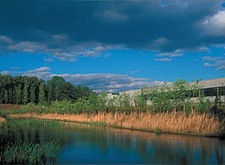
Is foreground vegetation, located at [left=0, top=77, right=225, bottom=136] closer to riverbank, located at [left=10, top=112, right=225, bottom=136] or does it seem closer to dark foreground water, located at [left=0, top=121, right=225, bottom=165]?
Answer: riverbank, located at [left=10, top=112, right=225, bottom=136]

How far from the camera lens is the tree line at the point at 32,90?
58478mm

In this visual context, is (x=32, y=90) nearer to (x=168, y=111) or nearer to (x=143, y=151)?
(x=168, y=111)

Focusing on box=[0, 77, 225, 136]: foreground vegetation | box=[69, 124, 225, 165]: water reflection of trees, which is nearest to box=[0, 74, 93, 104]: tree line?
box=[0, 77, 225, 136]: foreground vegetation

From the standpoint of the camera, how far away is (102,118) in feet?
68.0

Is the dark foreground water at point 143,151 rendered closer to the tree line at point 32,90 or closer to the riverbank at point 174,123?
the riverbank at point 174,123

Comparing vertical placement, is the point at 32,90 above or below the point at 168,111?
above

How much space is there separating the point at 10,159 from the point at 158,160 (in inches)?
194

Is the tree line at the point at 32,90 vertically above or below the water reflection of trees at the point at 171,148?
above

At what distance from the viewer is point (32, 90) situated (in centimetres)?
6438

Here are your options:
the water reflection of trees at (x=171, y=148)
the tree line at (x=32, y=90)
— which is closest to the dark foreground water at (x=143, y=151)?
the water reflection of trees at (x=171, y=148)

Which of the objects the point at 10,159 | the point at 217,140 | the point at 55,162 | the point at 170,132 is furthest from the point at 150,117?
the point at 10,159

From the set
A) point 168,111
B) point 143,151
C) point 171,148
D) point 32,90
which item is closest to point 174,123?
point 168,111

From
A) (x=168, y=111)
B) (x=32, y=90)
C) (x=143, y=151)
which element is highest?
(x=32, y=90)

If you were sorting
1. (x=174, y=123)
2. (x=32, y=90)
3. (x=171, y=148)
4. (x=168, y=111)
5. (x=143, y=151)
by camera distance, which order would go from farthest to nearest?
(x=32, y=90)
(x=168, y=111)
(x=174, y=123)
(x=171, y=148)
(x=143, y=151)
